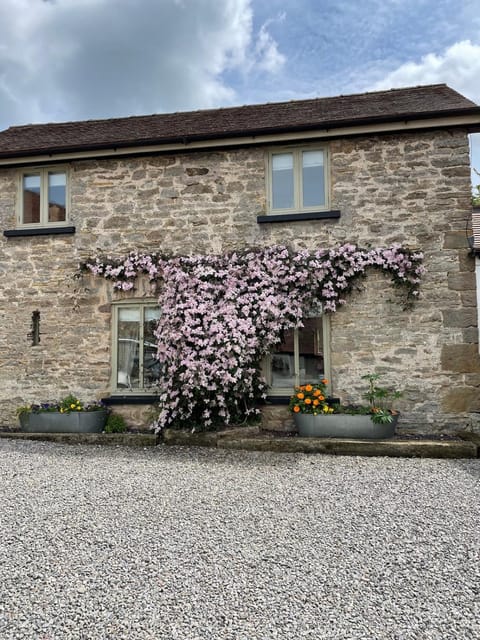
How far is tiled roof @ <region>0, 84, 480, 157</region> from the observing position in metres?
7.09

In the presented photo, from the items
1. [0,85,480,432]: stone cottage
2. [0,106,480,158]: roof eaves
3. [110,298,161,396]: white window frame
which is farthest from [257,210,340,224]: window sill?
[110,298,161,396]: white window frame

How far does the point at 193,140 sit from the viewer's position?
7512 millimetres

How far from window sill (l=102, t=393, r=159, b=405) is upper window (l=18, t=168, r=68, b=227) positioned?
327 cm

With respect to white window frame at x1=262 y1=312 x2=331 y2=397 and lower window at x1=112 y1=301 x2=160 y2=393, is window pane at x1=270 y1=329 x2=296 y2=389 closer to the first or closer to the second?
white window frame at x1=262 y1=312 x2=331 y2=397

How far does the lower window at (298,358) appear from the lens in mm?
7234

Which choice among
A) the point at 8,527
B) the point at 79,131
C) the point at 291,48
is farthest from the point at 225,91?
the point at 8,527

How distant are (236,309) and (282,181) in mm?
2365

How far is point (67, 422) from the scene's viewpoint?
724cm

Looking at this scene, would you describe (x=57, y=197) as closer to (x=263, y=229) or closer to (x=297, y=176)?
(x=263, y=229)

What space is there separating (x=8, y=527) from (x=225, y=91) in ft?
47.2

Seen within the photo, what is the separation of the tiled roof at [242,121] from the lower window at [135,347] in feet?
9.20

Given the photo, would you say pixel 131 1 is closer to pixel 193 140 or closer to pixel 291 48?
pixel 291 48

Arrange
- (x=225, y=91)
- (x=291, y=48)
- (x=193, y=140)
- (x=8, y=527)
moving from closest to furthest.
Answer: (x=8, y=527), (x=193, y=140), (x=291, y=48), (x=225, y=91)

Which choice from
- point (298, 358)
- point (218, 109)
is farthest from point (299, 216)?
point (218, 109)
